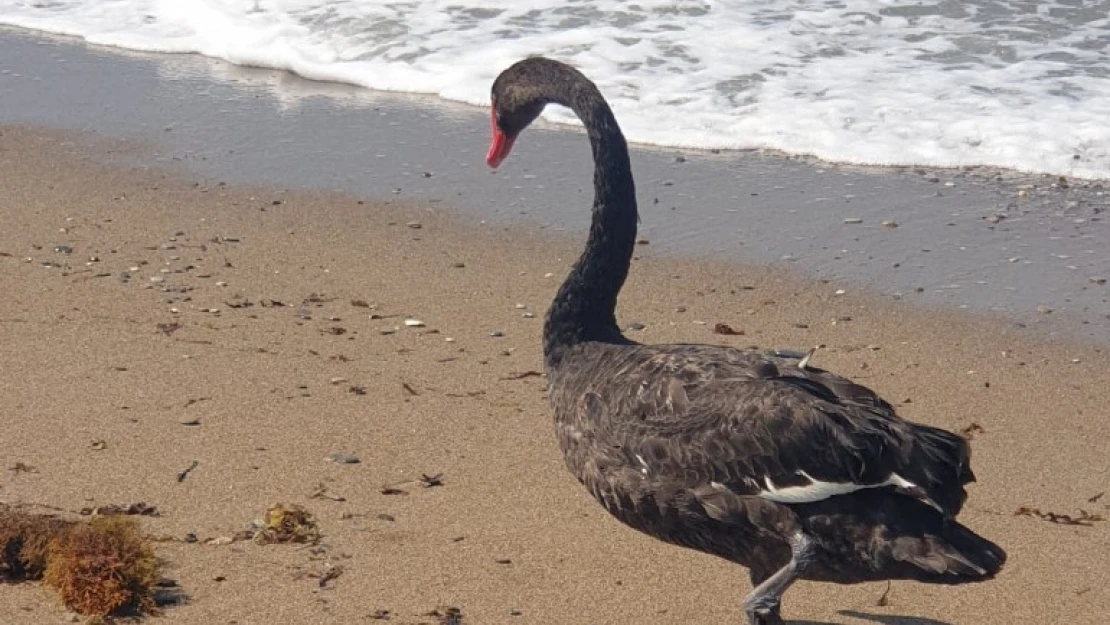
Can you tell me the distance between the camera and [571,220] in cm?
977

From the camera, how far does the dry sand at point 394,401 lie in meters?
5.73

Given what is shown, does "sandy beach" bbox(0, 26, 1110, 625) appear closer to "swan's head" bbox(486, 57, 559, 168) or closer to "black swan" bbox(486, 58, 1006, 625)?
"black swan" bbox(486, 58, 1006, 625)

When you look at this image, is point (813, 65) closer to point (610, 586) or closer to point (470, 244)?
point (470, 244)

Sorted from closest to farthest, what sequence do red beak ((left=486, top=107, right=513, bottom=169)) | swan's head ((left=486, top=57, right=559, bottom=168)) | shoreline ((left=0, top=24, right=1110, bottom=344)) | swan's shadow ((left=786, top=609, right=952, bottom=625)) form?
1. swan's shadow ((left=786, top=609, right=952, bottom=625))
2. swan's head ((left=486, top=57, right=559, bottom=168))
3. red beak ((left=486, top=107, right=513, bottom=169))
4. shoreline ((left=0, top=24, right=1110, bottom=344))

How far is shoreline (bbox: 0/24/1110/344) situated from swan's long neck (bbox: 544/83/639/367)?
3292mm

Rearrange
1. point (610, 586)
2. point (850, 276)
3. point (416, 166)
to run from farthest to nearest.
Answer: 1. point (416, 166)
2. point (850, 276)
3. point (610, 586)

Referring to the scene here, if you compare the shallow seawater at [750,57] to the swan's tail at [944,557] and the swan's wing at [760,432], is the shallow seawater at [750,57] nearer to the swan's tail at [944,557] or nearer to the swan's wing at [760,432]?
the swan's wing at [760,432]

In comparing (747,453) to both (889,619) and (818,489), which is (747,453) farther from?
(889,619)

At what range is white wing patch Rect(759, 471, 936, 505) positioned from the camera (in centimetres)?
481

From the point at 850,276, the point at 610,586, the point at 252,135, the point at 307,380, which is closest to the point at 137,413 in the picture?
the point at 307,380

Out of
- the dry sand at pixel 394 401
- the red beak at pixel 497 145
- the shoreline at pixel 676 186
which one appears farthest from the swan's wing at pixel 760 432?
the shoreline at pixel 676 186

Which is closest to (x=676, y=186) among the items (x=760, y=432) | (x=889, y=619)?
(x=889, y=619)

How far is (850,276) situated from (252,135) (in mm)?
4582

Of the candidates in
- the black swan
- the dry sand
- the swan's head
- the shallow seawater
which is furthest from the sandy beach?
the swan's head
